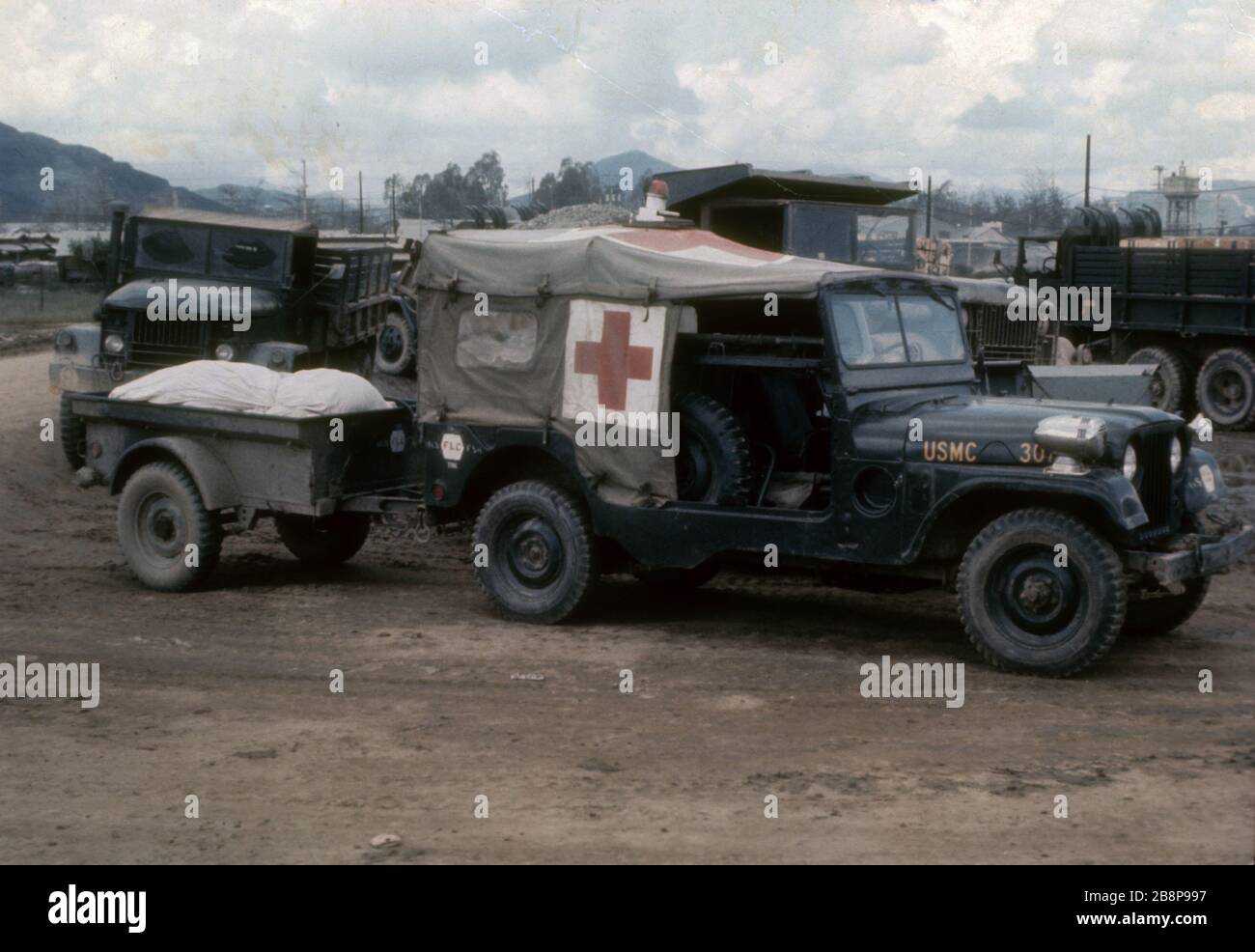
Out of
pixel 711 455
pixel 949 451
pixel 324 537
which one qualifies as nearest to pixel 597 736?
pixel 711 455

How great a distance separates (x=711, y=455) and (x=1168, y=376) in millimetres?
13063

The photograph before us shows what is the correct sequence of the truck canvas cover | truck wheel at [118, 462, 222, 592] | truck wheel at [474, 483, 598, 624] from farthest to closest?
truck wheel at [118, 462, 222, 592]
truck wheel at [474, 483, 598, 624]
the truck canvas cover

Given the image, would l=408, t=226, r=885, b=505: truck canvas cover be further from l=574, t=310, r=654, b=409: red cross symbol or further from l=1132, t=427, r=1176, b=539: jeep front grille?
l=1132, t=427, r=1176, b=539: jeep front grille

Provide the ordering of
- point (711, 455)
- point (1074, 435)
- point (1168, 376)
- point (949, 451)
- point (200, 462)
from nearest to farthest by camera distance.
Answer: point (1074, 435)
point (949, 451)
point (711, 455)
point (200, 462)
point (1168, 376)

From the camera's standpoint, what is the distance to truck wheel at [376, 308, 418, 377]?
59.7ft

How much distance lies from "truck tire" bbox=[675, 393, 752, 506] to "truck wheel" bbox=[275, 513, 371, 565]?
10.6ft

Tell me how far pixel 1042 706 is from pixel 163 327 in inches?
415

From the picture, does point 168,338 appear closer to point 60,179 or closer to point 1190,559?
point 1190,559

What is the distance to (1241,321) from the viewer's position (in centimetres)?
1950

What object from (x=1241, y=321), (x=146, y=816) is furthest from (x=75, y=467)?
(x=1241, y=321)

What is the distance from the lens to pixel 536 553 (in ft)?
31.3

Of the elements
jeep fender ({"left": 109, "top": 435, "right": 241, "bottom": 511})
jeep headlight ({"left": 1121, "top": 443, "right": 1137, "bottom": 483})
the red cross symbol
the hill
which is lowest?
jeep fender ({"left": 109, "top": 435, "right": 241, "bottom": 511})

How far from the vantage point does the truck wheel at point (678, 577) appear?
9867 millimetres

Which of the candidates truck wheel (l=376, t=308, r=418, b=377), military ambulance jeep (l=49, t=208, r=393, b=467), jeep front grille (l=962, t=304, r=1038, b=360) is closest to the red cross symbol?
military ambulance jeep (l=49, t=208, r=393, b=467)
